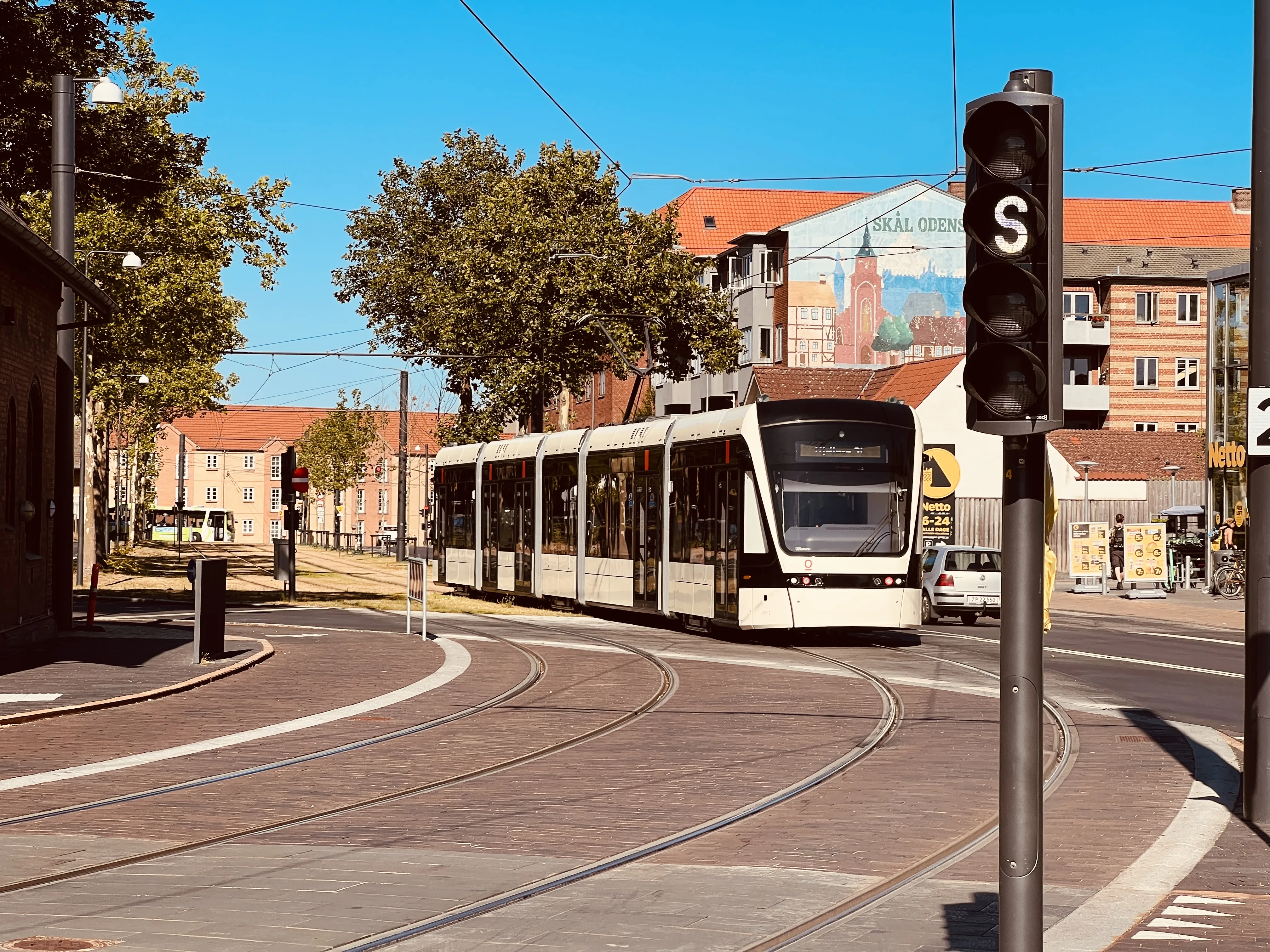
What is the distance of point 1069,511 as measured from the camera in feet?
186

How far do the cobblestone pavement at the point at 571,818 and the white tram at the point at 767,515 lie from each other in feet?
15.5

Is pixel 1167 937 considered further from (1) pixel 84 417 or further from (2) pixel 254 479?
(2) pixel 254 479

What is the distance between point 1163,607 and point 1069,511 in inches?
688

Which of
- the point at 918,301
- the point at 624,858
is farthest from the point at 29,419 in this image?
the point at 918,301

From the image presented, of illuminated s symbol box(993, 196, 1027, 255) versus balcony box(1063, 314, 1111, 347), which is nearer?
illuminated s symbol box(993, 196, 1027, 255)

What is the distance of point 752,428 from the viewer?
78.0 ft

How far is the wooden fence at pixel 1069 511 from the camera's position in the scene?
53.6 m

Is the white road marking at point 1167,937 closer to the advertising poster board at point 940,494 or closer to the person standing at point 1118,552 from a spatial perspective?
the advertising poster board at point 940,494

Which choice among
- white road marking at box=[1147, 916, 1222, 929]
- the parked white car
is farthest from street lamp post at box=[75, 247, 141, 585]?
white road marking at box=[1147, 916, 1222, 929]

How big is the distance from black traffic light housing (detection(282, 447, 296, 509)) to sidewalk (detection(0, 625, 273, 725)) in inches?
508

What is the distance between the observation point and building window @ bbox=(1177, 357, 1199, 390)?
8062 cm

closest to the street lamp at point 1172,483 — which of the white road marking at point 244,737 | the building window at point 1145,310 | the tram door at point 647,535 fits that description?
the building window at point 1145,310

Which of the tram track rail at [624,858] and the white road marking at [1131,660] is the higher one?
the tram track rail at [624,858]

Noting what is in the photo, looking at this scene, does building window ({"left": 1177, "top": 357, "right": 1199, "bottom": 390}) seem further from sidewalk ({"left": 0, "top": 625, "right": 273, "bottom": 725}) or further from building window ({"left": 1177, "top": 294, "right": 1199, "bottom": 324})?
sidewalk ({"left": 0, "top": 625, "right": 273, "bottom": 725})
